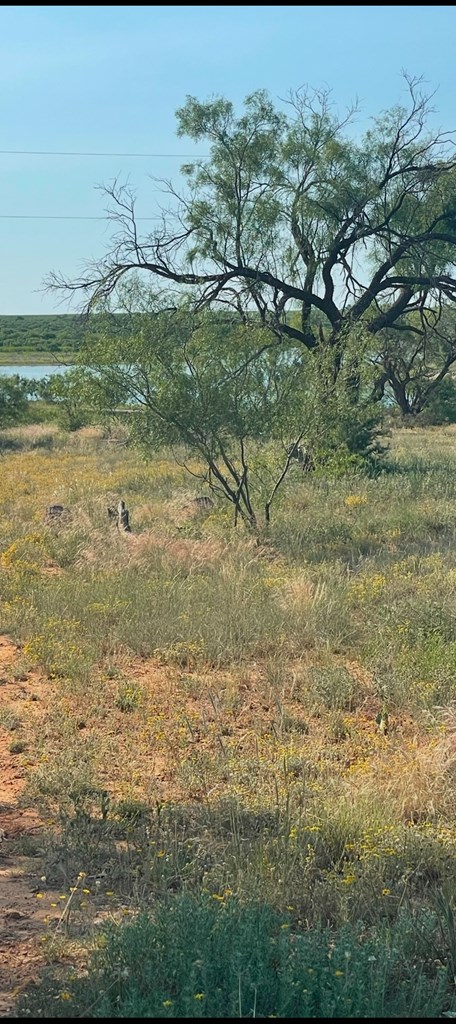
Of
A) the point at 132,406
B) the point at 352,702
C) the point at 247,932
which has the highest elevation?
the point at 132,406

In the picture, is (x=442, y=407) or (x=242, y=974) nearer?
(x=242, y=974)

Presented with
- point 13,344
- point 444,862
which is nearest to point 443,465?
point 444,862

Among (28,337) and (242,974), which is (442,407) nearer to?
(242,974)

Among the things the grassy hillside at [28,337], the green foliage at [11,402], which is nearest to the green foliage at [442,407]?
the green foliage at [11,402]

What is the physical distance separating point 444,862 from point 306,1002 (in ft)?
4.76

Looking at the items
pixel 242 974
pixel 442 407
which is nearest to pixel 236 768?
pixel 242 974

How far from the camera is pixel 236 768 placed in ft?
17.4

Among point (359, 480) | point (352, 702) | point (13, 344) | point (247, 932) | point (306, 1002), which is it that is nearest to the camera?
point (306, 1002)

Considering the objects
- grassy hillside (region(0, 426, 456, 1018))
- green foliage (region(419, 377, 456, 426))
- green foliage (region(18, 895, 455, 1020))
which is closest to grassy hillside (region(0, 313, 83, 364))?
green foliage (region(419, 377, 456, 426))

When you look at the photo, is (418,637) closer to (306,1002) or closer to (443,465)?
(306,1002)

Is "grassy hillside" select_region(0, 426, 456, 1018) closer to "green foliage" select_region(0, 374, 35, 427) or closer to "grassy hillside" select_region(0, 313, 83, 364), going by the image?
"green foliage" select_region(0, 374, 35, 427)

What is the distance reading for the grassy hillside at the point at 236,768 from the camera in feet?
10.1

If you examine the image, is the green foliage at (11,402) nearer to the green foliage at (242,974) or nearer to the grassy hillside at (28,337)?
the green foliage at (242,974)

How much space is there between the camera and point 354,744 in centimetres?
595
